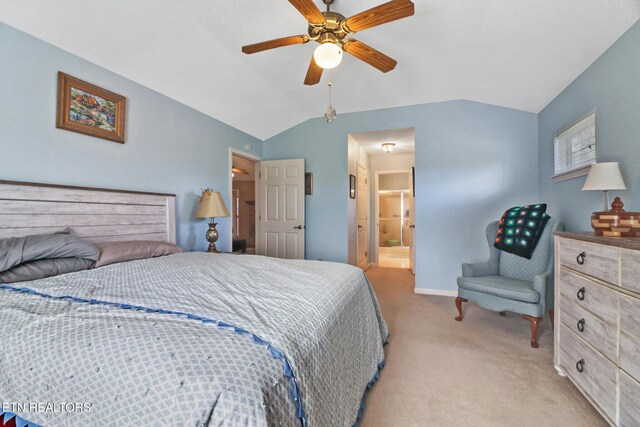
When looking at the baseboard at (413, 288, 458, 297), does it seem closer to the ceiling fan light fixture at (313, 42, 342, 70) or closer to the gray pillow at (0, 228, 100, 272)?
the ceiling fan light fixture at (313, 42, 342, 70)

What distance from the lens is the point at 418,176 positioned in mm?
3930

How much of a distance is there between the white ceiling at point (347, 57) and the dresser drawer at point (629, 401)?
2.16m

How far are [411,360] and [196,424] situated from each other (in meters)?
1.85

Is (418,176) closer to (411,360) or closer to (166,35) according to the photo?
(411,360)

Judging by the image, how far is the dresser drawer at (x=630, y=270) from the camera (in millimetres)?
1157

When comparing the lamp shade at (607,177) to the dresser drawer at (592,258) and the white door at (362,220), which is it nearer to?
the dresser drawer at (592,258)

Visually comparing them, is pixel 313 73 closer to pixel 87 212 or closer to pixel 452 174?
pixel 87 212

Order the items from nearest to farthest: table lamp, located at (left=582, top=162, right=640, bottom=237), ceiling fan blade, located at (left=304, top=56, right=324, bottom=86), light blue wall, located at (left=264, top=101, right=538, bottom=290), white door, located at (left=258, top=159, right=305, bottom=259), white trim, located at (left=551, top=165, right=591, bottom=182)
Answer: table lamp, located at (left=582, top=162, right=640, bottom=237) < ceiling fan blade, located at (left=304, top=56, right=324, bottom=86) < white trim, located at (left=551, top=165, right=591, bottom=182) < light blue wall, located at (left=264, top=101, right=538, bottom=290) < white door, located at (left=258, top=159, right=305, bottom=259)

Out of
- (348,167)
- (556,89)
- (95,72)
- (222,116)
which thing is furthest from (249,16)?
(556,89)

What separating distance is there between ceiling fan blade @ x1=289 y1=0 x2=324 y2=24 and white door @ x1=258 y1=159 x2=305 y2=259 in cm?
264

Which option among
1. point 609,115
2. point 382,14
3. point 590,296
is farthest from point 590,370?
point 382,14

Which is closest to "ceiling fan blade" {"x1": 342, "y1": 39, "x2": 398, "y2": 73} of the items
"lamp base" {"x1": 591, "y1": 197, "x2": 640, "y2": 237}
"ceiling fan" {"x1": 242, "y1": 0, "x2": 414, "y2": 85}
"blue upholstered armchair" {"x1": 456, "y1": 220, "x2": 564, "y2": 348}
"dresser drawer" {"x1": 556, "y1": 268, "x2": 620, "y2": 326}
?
"ceiling fan" {"x1": 242, "y1": 0, "x2": 414, "y2": 85}

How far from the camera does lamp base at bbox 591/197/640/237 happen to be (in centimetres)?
139

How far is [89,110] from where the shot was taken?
228cm
